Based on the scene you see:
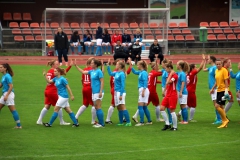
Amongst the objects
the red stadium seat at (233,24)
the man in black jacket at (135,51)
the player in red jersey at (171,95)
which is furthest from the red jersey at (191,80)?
the red stadium seat at (233,24)

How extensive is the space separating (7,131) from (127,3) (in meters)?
32.9

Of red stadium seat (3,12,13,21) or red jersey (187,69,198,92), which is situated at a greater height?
red stadium seat (3,12,13,21)

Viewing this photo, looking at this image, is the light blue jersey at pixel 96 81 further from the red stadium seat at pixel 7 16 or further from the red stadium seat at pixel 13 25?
the red stadium seat at pixel 7 16

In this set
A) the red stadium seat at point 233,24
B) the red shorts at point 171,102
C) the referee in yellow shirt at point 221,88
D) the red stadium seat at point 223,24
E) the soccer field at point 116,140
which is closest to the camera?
the soccer field at point 116,140

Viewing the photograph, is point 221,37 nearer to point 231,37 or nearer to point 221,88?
point 231,37

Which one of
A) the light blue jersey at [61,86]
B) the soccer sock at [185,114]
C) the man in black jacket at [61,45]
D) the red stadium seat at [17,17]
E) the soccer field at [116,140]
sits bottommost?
the soccer field at [116,140]

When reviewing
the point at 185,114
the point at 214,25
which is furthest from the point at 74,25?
the point at 185,114

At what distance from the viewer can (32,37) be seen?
40750 millimetres

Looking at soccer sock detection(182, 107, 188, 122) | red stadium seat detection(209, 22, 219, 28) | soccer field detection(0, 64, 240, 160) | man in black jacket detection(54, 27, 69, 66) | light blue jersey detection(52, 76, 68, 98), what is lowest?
soccer field detection(0, 64, 240, 160)

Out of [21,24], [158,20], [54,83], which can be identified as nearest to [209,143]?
[54,83]

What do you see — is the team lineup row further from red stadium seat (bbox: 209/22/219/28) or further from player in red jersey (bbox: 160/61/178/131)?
red stadium seat (bbox: 209/22/219/28)

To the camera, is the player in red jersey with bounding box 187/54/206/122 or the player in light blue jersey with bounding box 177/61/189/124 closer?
the player in light blue jersey with bounding box 177/61/189/124

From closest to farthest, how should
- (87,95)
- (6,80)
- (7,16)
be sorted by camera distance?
(6,80)
(87,95)
(7,16)

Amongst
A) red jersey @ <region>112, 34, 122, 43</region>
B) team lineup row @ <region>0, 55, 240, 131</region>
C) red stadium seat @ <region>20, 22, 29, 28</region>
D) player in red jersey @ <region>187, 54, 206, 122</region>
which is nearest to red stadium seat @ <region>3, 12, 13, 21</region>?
red stadium seat @ <region>20, 22, 29, 28</region>
